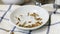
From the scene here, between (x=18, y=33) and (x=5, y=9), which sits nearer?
(x=18, y=33)

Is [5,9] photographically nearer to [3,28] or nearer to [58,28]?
[3,28]

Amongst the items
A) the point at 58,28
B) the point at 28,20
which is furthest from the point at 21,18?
the point at 58,28

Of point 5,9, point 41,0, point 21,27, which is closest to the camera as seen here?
point 21,27

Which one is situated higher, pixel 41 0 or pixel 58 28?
pixel 41 0

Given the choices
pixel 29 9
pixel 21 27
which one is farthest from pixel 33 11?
pixel 21 27

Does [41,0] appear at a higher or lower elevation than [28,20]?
higher

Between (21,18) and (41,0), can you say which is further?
(41,0)

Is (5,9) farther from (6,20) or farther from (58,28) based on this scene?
(58,28)

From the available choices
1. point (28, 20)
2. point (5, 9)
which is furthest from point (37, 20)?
point (5, 9)

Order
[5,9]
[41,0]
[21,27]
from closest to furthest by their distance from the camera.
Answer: [21,27], [5,9], [41,0]
